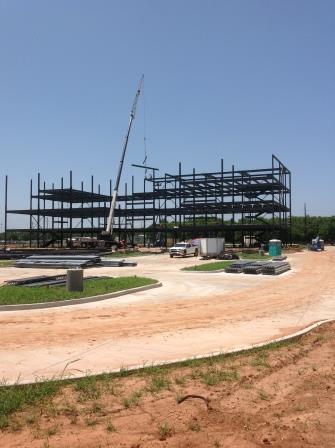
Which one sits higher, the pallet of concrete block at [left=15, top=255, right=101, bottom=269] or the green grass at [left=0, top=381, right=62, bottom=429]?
the pallet of concrete block at [left=15, top=255, right=101, bottom=269]

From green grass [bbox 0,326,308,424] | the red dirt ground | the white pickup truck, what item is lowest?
the red dirt ground

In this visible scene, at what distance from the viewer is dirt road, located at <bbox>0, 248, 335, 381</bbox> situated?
27.4 ft

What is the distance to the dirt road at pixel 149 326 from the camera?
329 inches

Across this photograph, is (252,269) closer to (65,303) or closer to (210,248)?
(65,303)

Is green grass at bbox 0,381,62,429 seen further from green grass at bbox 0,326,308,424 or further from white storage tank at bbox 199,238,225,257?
white storage tank at bbox 199,238,225,257

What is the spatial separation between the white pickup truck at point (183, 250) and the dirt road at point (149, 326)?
28010 mm

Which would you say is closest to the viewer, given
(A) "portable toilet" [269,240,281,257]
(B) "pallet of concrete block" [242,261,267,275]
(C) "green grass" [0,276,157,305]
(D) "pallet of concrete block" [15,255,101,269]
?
(C) "green grass" [0,276,157,305]

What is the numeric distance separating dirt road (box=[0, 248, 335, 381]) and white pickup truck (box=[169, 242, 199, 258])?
28010 mm

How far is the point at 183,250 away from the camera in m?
48.2

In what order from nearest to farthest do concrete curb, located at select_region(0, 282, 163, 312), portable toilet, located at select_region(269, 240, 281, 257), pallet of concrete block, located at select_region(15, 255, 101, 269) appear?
1. concrete curb, located at select_region(0, 282, 163, 312)
2. pallet of concrete block, located at select_region(15, 255, 101, 269)
3. portable toilet, located at select_region(269, 240, 281, 257)

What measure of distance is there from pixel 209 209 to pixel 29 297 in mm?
53443

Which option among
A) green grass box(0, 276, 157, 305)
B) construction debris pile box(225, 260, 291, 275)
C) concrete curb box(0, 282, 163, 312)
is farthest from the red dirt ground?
construction debris pile box(225, 260, 291, 275)

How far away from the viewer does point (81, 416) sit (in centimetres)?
572

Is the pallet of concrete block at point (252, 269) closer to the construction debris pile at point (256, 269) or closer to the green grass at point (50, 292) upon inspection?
the construction debris pile at point (256, 269)
